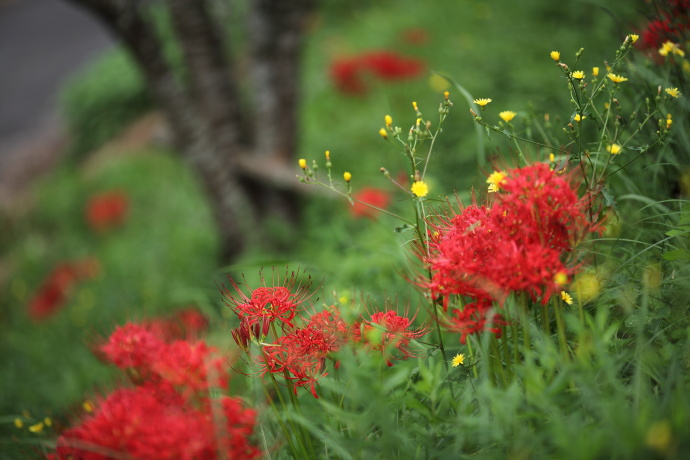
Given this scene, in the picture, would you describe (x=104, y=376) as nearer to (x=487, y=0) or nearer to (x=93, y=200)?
(x=93, y=200)

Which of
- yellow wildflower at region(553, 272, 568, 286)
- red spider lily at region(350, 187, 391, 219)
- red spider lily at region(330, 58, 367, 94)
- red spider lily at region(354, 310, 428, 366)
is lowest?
red spider lily at region(350, 187, 391, 219)

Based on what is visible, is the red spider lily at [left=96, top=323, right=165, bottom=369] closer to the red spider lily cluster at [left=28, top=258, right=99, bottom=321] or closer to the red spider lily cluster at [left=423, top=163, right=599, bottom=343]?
the red spider lily cluster at [left=423, top=163, right=599, bottom=343]

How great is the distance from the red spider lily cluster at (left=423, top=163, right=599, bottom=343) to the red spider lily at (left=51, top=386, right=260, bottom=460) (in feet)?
1.81

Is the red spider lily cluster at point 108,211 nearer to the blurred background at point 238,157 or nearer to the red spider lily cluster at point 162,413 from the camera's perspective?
the blurred background at point 238,157

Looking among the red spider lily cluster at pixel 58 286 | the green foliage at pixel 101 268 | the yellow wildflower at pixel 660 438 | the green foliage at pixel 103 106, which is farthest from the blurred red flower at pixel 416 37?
the yellow wildflower at pixel 660 438

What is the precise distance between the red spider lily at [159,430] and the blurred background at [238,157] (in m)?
0.51

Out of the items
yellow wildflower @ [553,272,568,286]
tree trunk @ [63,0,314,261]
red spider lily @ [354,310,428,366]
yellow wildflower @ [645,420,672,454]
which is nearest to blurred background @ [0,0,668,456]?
tree trunk @ [63,0,314,261]

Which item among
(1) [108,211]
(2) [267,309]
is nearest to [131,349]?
(2) [267,309]

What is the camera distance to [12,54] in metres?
12.1

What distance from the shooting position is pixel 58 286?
15.6 ft

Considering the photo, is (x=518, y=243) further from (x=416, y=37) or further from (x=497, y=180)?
(x=416, y=37)

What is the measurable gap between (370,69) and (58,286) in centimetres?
361

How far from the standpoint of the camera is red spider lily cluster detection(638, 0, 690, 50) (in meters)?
1.66

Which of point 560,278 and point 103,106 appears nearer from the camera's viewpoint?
point 560,278
